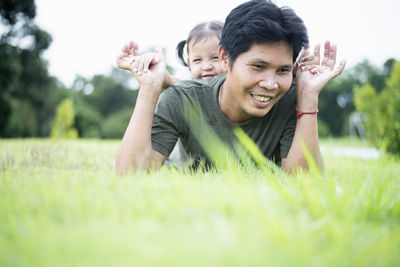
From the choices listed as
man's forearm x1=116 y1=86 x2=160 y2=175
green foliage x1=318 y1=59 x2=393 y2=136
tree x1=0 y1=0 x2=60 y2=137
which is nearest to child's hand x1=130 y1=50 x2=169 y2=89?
man's forearm x1=116 y1=86 x2=160 y2=175

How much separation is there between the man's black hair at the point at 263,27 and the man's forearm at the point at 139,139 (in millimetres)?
816

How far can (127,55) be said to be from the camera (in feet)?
9.48

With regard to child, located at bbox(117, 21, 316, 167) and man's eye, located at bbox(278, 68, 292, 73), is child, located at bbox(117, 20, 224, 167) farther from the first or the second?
man's eye, located at bbox(278, 68, 292, 73)

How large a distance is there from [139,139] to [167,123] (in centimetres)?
35

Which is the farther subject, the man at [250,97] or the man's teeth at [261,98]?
the man's teeth at [261,98]

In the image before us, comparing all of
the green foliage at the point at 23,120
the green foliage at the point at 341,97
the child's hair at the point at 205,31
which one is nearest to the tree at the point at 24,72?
the green foliage at the point at 23,120

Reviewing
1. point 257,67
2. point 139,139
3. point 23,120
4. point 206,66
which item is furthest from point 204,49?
point 23,120

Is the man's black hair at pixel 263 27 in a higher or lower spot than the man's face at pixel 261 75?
higher

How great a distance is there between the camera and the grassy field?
31.5 inches

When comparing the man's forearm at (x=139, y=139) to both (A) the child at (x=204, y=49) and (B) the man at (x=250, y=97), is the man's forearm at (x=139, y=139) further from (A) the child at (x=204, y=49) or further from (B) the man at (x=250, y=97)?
(A) the child at (x=204, y=49)

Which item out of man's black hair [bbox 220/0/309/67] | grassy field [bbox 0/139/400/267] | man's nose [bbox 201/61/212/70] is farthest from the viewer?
man's nose [bbox 201/61/212/70]

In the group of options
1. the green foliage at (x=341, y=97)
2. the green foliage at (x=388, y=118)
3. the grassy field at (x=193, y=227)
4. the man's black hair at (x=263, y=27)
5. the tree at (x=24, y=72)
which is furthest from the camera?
the green foliage at (x=341, y=97)

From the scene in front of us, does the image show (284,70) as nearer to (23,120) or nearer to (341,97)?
(23,120)

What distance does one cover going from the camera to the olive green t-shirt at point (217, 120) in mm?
2779
